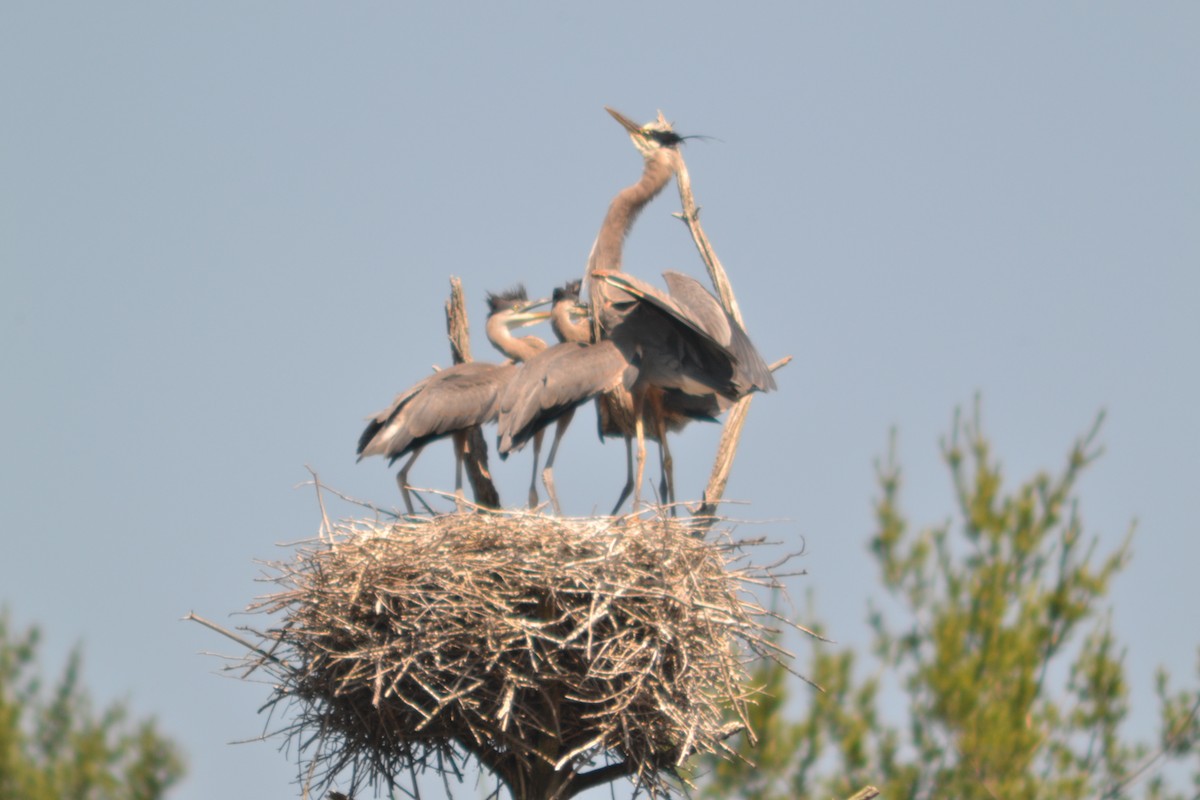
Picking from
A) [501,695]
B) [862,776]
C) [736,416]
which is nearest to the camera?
[501,695]

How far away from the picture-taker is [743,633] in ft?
20.6

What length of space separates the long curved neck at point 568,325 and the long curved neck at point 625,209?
0.27 meters

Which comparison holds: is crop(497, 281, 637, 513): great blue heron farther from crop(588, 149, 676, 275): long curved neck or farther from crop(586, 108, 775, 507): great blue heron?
crop(588, 149, 676, 275): long curved neck

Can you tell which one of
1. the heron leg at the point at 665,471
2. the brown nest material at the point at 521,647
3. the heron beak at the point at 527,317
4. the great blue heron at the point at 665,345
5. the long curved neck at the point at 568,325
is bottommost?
the brown nest material at the point at 521,647

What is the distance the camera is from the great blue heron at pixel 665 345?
7.86 metres

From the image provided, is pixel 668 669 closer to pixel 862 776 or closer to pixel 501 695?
pixel 501 695

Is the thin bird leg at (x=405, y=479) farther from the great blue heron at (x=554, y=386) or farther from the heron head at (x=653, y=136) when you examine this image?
the heron head at (x=653, y=136)

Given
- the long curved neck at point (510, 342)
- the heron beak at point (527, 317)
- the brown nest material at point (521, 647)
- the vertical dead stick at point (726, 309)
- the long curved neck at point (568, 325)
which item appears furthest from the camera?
the heron beak at point (527, 317)

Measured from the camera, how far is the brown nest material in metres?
6.00

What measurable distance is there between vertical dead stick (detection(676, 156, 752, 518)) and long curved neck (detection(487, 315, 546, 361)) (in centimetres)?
146

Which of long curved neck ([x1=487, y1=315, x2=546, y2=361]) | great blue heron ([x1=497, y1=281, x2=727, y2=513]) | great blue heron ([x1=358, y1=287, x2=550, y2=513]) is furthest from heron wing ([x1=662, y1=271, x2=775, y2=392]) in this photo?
long curved neck ([x1=487, y1=315, x2=546, y2=361])

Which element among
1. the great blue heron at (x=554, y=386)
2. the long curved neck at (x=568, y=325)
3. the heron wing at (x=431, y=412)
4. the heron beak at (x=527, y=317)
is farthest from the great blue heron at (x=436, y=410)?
the heron beak at (x=527, y=317)

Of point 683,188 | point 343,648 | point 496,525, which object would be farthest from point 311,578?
point 683,188

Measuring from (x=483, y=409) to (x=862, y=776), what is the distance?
141 inches
